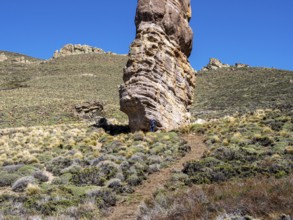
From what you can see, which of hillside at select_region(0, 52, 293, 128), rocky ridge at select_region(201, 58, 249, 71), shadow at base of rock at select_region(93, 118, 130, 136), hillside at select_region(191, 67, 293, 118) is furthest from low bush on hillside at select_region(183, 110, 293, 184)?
rocky ridge at select_region(201, 58, 249, 71)

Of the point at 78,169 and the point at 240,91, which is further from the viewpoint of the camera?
the point at 240,91

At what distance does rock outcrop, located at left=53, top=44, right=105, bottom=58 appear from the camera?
373ft

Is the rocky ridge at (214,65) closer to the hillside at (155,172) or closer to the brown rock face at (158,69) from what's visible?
the brown rock face at (158,69)

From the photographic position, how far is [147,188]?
40.5 ft

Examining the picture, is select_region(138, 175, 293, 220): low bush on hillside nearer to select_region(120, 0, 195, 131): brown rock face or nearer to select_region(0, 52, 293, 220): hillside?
select_region(0, 52, 293, 220): hillside

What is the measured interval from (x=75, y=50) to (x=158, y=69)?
98680 mm

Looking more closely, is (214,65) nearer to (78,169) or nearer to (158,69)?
(158,69)

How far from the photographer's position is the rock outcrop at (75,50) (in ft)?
373

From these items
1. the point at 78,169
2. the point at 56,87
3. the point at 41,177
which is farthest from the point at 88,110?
the point at 41,177

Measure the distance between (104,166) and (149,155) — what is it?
3037 mm

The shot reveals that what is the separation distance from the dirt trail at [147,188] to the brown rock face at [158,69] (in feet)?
14.3

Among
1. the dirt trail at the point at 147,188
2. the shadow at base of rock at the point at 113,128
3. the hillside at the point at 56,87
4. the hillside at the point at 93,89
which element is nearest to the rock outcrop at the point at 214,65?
the hillside at the point at 93,89

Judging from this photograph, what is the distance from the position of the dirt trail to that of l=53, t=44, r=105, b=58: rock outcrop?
329ft

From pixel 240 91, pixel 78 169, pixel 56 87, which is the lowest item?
pixel 78 169
